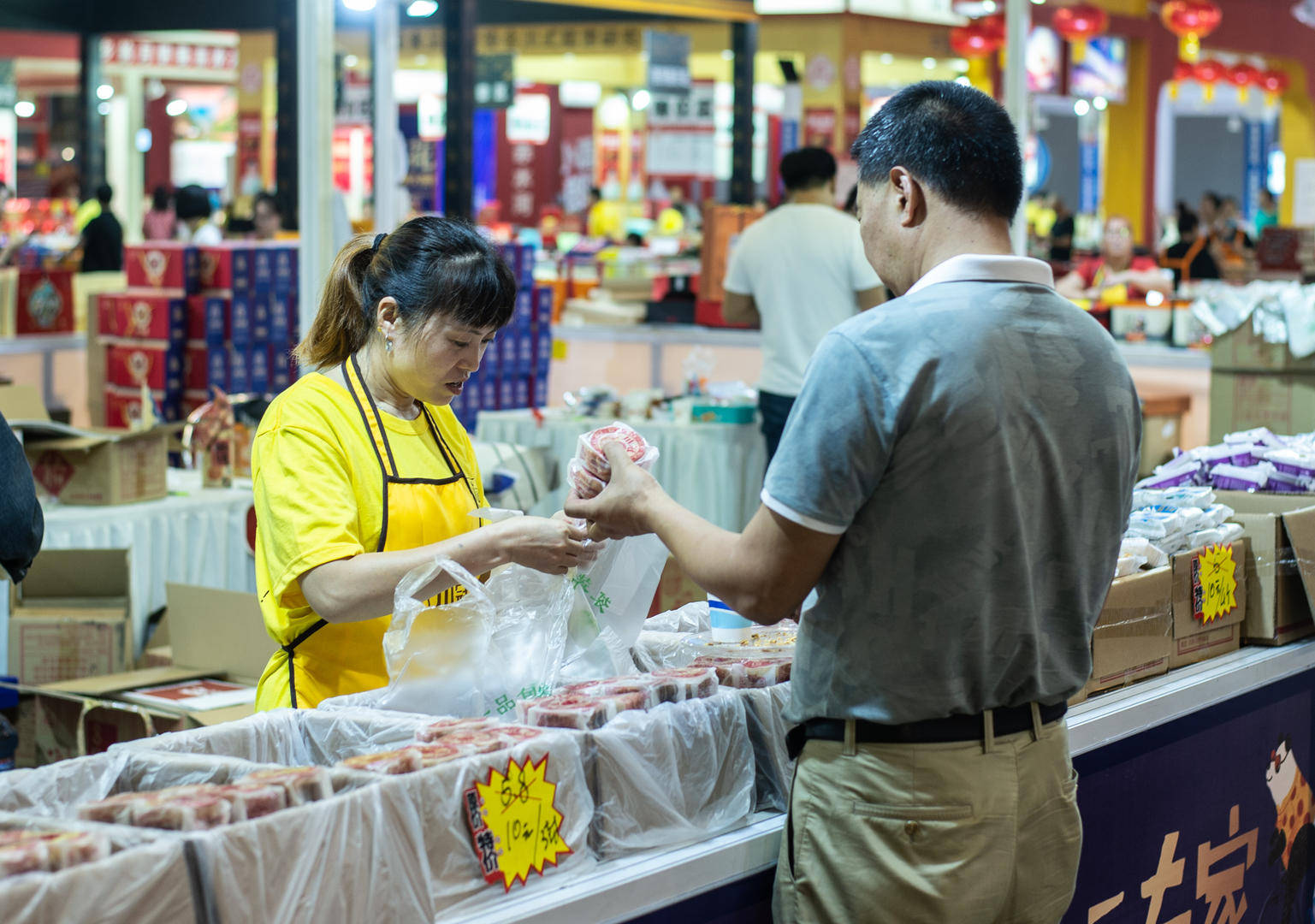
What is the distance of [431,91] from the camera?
2439 centimetres

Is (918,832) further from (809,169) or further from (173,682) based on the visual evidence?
(809,169)

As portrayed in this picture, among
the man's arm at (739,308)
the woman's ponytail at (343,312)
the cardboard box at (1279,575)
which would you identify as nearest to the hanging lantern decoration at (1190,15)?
the man's arm at (739,308)

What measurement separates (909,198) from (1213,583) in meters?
1.63

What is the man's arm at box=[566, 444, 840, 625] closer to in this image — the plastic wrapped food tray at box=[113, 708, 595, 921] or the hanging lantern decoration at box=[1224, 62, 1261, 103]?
the plastic wrapped food tray at box=[113, 708, 595, 921]

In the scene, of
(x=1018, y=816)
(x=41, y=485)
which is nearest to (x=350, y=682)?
(x=1018, y=816)

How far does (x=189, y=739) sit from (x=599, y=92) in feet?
81.7

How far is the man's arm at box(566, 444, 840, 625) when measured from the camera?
1.74 metres

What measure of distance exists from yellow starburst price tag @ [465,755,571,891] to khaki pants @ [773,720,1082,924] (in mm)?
298

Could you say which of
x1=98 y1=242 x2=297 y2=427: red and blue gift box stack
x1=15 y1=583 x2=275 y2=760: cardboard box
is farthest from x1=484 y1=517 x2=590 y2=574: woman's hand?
x1=98 y1=242 x2=297 y2=427: red and blue gift box stack

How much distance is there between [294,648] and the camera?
2322 millimetres

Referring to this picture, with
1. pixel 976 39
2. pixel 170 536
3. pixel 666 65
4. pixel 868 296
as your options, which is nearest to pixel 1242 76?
pixel 976 39

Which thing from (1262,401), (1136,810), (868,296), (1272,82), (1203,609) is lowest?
(1136,810)

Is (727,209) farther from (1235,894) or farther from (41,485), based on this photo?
(1235,894)

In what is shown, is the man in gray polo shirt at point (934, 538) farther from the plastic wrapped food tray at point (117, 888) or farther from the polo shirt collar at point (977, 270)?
the plastic wrapped food tray at point (117, 888)
